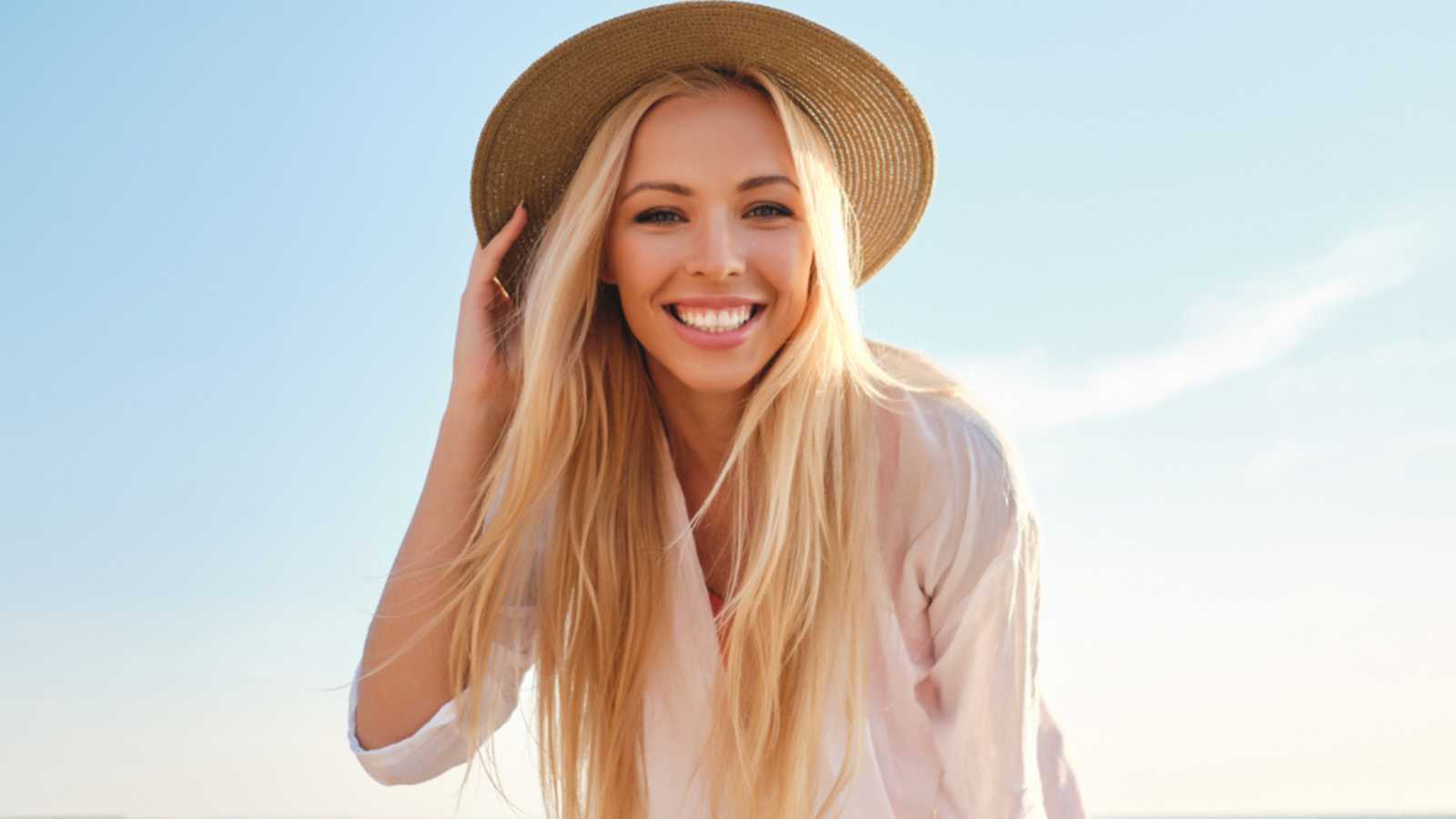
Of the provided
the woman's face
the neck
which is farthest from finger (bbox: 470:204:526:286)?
the neck

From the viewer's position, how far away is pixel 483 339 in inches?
148

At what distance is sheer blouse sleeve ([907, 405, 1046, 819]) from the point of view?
11.2 ft

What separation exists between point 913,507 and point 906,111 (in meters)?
1.00

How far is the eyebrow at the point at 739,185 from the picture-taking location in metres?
3.40

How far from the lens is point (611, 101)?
367 cm

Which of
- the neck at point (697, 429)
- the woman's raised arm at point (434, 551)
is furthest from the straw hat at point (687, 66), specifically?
the neck at point (697, 429)

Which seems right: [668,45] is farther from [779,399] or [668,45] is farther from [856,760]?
[856,760]

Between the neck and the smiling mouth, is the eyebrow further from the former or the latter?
the neck

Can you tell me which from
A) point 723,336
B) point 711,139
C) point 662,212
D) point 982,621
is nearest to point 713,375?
A: point 723,336

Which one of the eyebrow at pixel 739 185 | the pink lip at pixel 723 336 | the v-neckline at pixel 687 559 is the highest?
the eyebrow at pixel 739 185

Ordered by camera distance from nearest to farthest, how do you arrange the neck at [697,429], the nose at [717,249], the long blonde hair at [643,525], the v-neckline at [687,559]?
the nose at [717,249]
the long blonde hair at [643,525]
the v-neckline at [687,559]
the neck at [697,429]

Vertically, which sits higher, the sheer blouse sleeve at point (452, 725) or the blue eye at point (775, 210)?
the blue eye at point (775, 210)

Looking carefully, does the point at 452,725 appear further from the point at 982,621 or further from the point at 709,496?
the point at 982,621

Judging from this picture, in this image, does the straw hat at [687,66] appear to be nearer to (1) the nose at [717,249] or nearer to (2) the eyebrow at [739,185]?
(2) the eyebrow at [739,185]
